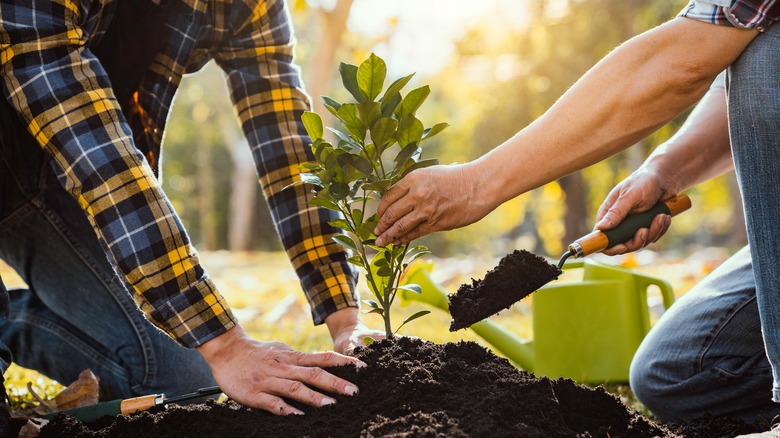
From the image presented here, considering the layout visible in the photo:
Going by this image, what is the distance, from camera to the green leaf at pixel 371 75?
169cm

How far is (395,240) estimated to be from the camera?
5.87ft

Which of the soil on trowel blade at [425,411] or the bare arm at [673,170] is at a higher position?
the bare arm at [673,170]

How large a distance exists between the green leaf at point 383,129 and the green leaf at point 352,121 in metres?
0.03

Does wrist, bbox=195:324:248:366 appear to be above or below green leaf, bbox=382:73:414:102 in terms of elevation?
below

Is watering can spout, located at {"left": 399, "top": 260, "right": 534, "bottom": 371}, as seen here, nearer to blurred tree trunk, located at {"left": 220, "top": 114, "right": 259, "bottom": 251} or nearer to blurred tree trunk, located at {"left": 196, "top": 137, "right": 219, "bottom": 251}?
blurred tree trunk, located at {"left": 220, "top": 114, "right": 259, "bottom": 251}

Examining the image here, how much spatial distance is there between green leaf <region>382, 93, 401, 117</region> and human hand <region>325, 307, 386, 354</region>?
2.18 feet

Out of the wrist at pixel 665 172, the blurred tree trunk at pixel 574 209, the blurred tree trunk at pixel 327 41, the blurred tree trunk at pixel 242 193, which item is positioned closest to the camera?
the wrist at pixel 665 172

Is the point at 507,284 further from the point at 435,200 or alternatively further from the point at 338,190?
the point at 338,190

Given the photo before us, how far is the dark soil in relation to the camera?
1867 mm

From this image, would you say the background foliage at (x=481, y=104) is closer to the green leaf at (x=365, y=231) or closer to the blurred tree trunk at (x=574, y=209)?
the blurred tree trunk at (x=574, y=209)

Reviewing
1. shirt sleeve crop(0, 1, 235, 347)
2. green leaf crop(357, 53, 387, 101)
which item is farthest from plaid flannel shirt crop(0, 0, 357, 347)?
green leaf crop(357, 53, 387, 101)

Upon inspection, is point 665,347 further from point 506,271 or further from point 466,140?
point 466,140

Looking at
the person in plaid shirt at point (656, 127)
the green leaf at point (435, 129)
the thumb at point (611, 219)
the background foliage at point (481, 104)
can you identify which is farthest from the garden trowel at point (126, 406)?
the background foliage at point (481, 104)

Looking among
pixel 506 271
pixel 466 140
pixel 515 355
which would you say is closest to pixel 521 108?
pixel 466 140
